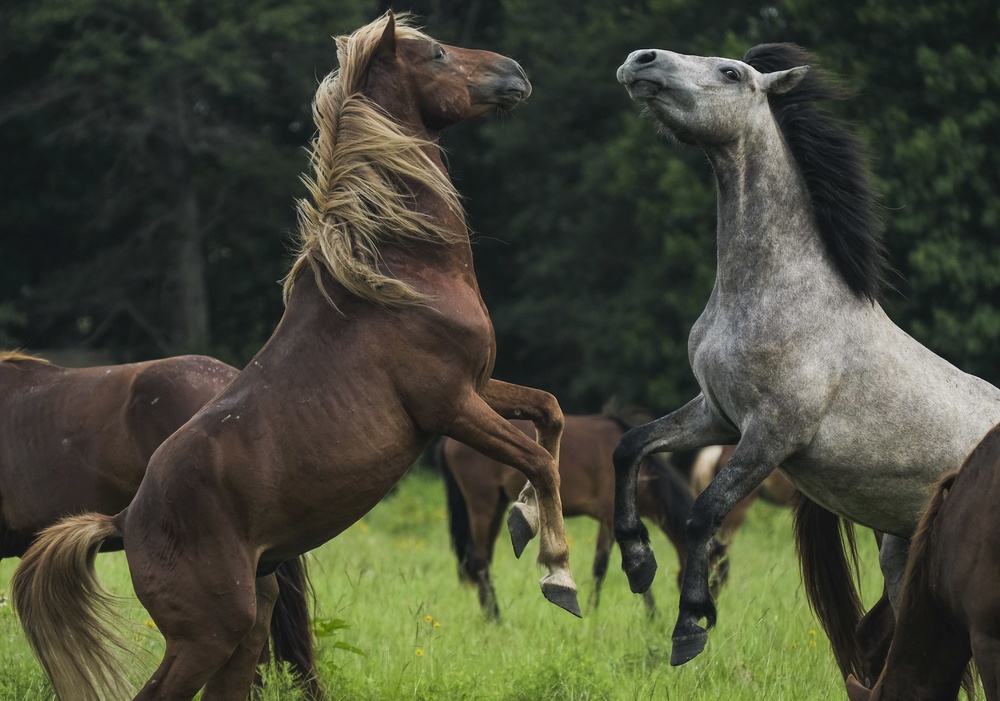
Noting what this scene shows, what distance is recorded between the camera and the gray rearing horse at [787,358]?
4.54m

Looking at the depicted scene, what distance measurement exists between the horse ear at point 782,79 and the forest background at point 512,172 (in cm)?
1280

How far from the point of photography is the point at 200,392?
539 centimetres

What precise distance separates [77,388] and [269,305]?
18.6 m

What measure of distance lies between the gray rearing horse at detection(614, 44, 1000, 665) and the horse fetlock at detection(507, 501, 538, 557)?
537 millimetres

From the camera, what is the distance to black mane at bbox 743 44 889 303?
15.6 ft

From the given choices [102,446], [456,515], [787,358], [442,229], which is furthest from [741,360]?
[456,515]

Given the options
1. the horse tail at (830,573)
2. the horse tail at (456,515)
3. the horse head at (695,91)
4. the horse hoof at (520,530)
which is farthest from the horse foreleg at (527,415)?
the horse tail at (456,515)

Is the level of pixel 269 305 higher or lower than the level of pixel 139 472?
lower

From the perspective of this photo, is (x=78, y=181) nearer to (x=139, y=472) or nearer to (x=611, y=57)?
(x=611, y=57)

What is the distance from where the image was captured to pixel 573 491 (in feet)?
32.3

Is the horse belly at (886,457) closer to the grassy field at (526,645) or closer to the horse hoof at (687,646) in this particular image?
the horse hoof at (687,646)

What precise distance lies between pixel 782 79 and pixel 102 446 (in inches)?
126

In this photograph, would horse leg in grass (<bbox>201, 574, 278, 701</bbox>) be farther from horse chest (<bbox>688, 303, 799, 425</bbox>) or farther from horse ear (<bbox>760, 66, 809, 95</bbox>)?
horse ear (<bbox>760, 66, 809, 95</bbox>)

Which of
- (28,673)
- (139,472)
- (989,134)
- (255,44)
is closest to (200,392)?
(139,472)
